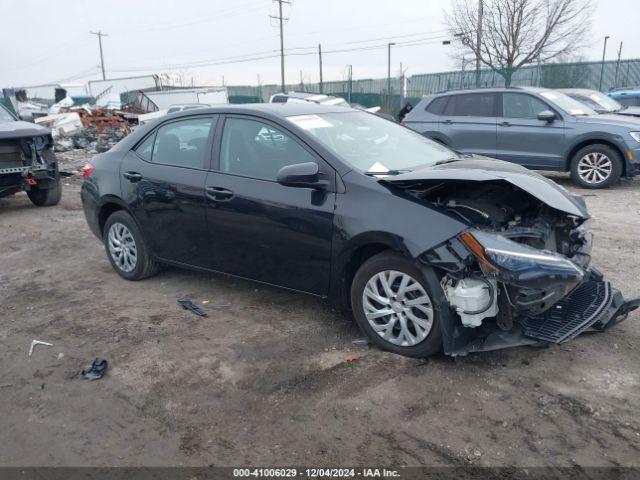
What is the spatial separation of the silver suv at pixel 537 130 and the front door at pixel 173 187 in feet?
23.1

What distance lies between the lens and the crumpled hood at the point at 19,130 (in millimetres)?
8266

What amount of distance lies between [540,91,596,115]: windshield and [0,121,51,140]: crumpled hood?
28.0 feet

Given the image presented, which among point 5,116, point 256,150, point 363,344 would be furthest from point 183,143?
point 5,116

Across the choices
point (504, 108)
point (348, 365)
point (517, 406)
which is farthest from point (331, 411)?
point (504, 108)

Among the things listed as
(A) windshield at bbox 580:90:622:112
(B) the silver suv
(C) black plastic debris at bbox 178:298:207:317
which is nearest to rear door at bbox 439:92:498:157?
(B) the silver suv

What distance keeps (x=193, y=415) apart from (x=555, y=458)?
194 cm

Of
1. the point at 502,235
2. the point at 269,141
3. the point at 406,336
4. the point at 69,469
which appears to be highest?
the point at 269,141

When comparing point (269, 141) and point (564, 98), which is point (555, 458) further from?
point (564, 98)

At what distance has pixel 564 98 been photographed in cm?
1037

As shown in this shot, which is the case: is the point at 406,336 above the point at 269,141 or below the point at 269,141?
below

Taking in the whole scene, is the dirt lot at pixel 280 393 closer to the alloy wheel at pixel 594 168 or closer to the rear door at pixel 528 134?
the alloy wheel at pixel 594 168

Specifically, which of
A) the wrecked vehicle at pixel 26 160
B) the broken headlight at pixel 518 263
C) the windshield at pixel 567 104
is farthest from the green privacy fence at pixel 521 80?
the broken headlight at pixel 518 263

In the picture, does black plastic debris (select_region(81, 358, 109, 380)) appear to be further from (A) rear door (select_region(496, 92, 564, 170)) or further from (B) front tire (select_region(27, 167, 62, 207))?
(A) rear door (select_region(496, 92, 564, 170))

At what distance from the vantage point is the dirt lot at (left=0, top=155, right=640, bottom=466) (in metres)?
2.84
